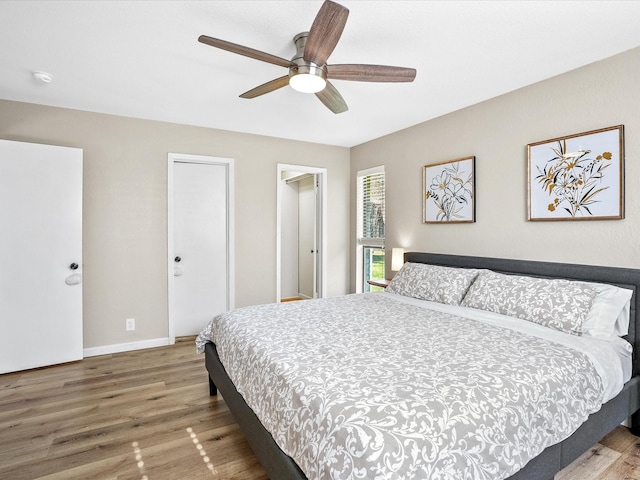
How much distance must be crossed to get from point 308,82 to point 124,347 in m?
3.36

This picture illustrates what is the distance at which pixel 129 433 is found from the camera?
221cm

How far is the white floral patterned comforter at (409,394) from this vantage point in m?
1.11

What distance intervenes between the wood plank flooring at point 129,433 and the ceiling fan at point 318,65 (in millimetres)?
2300

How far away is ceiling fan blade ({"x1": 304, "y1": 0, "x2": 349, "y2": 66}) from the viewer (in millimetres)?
1555

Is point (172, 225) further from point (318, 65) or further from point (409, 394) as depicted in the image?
point (409, 394)

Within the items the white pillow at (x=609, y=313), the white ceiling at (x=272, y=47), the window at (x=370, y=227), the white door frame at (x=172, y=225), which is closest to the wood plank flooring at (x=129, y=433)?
the white pillow at (x=609, y=313)

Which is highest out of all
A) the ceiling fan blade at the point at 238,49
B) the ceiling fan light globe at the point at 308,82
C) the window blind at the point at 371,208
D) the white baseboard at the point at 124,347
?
the ceiling fan blade at the point at 238,49

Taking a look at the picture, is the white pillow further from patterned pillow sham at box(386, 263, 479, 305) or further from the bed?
patterned pillow sham at box(386, 263, 479, 305)

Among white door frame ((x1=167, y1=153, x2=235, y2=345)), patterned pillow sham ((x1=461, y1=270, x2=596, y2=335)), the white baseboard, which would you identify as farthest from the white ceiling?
the white baseboard

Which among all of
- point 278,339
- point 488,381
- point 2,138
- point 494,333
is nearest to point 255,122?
point 2,138

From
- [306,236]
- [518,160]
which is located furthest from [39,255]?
[518,160]

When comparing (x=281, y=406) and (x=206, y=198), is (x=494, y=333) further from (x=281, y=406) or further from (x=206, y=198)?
(x=206, y=198)

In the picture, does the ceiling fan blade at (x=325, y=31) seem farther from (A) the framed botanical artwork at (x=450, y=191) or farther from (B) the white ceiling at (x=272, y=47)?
(A) the framed botanical artwork at (x=450, y=191)

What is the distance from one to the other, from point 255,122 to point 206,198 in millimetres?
1113
